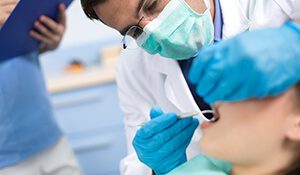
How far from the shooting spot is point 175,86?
1111 mm

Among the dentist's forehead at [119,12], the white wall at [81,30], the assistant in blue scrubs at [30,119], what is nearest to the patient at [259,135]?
the dentist's forehead at [119,12]

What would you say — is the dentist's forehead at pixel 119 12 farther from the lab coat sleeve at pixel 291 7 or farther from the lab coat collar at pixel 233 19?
the lab coat sleeve at pixel 291 7

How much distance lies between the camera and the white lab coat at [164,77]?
1.01m

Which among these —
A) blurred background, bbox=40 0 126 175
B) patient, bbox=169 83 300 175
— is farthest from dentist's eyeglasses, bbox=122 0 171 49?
blurred background, bbox=40 0 126 175

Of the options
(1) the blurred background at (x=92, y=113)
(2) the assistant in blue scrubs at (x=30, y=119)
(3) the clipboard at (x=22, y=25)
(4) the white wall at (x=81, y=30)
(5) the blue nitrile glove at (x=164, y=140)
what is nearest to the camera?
(5) the blue nitrile glove at (x=164, y=140)

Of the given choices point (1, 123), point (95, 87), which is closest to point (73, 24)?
point (95, 87)

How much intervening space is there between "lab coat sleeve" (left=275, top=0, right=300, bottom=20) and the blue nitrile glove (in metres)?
0.46

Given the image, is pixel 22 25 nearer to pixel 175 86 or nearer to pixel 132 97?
pixel 132 97

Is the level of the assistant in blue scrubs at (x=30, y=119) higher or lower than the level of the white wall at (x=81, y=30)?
higher

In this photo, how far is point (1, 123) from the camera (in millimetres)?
1278

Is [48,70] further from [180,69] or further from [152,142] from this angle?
[152,142]

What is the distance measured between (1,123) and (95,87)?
106 centimetres

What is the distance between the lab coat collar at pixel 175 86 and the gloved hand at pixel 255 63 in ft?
1.60

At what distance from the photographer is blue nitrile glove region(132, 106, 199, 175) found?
0.85 metres
